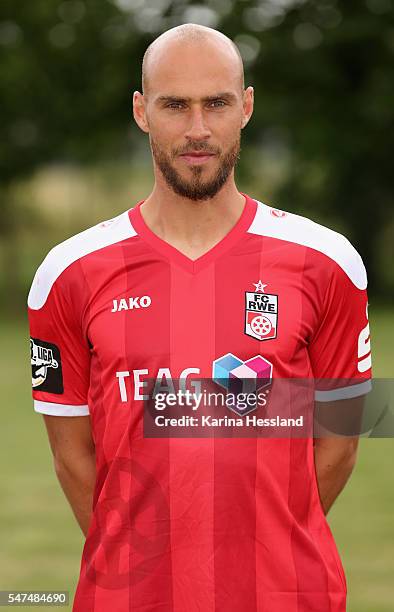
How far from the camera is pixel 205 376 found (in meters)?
2.96

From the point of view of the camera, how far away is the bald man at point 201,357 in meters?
2.93

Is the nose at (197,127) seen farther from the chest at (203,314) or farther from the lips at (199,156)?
the chest at (203,314)

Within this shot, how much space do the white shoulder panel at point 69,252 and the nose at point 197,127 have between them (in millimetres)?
364

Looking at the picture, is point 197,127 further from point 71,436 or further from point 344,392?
point 71,436

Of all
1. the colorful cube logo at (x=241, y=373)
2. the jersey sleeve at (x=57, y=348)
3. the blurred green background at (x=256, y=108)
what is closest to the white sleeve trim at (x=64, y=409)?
the jersey sleeve at (x=57, y=348)

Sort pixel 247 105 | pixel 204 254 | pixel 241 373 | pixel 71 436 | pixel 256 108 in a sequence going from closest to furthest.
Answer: pixel 241 373 < pixel 204 254 < pixel 247 105 < pixel 71 436 < pixel 256 108

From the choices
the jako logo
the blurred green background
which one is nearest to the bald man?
the jako logo

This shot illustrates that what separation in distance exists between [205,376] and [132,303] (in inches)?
11.7

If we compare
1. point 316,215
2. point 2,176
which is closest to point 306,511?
point 2,176

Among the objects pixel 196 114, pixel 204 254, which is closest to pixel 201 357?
pixel 204 254

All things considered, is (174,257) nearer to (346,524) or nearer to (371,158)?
(346,524)

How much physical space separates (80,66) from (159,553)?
77.3 ft

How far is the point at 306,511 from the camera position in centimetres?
301

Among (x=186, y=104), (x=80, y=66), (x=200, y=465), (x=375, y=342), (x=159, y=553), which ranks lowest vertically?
(x=375, y=342)
